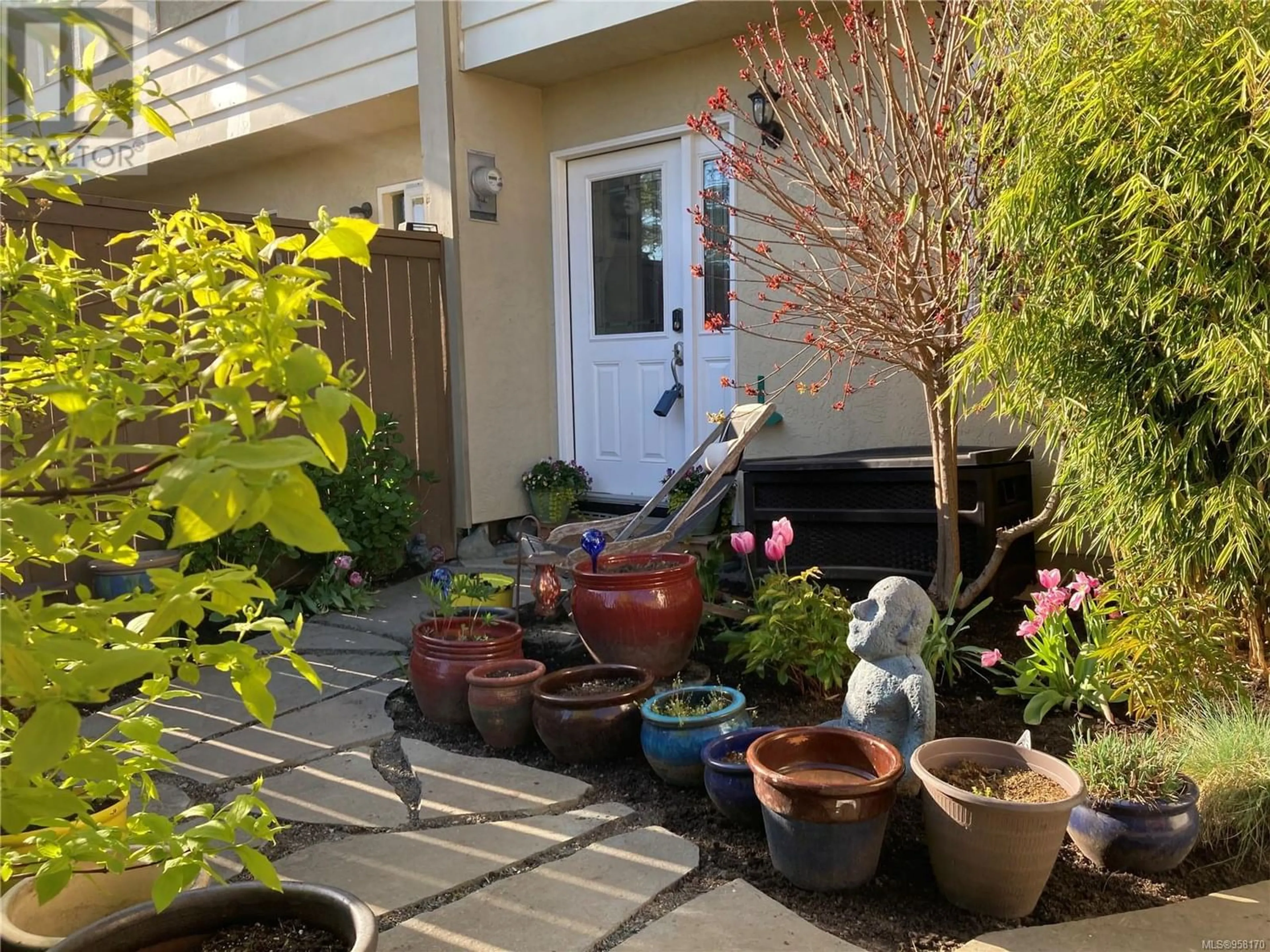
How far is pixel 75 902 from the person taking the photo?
175 centimetres

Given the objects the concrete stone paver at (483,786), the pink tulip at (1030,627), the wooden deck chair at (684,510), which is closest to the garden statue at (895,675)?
the pink tulip at (1030,627)

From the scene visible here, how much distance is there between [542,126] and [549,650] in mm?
4118

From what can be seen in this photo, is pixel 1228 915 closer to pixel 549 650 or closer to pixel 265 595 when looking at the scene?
pixel 265 595

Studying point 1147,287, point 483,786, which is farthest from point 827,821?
point 1147,287

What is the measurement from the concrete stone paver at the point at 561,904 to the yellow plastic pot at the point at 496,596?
1608mm

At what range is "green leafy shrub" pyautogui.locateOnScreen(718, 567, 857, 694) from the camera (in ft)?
10.5

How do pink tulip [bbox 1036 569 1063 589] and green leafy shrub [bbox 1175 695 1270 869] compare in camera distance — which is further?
pink tulip [bbox 1036 569 1063 589]

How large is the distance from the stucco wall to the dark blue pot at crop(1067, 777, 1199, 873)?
257 cm

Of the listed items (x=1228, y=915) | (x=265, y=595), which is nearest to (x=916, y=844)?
(x=1228, y=915)

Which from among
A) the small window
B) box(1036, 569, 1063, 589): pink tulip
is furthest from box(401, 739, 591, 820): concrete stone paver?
the small window

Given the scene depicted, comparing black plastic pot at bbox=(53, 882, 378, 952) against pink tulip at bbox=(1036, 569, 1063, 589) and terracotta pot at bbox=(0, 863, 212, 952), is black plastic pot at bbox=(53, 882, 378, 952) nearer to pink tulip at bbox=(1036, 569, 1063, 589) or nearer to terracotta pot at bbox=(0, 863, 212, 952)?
terracotta pot at bbox=(0, 863, 212, 952)

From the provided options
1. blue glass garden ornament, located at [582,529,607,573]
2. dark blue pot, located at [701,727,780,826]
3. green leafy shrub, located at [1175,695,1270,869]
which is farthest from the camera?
blue glass garden ornament, located at [582,529,607,573]

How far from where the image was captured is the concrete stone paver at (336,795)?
2590 mm

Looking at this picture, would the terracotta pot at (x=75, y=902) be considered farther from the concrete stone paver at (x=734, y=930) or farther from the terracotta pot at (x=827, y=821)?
the terracotta pot at (x=827, y=821)
